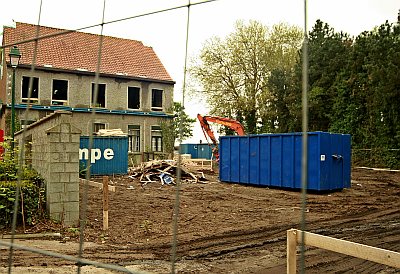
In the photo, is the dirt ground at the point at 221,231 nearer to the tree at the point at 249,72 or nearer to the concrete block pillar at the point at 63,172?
the concrete block pillar at the point at 63,172

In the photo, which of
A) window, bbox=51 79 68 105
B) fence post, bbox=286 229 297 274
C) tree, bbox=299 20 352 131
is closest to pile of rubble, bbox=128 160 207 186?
tree, bbox=299 20 352 131

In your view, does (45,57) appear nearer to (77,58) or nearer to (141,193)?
(77,58)

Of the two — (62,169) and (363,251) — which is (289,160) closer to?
(62,169)

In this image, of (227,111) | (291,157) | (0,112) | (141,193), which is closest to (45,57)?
(227,111)

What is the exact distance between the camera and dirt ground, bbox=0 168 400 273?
453 centimetres

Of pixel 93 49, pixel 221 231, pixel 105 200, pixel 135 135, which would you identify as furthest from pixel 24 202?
pixel 135 135

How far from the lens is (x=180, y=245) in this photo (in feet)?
18.1

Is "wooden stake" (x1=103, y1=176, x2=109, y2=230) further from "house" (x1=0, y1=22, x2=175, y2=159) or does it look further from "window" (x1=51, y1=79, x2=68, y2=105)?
"window" (x1=51, y1=79, x2=68, y2=105)

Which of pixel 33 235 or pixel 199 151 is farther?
pixel 199 151

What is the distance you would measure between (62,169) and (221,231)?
2434 mm

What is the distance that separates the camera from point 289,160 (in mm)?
12109

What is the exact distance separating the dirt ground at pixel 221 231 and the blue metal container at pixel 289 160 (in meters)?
0.49

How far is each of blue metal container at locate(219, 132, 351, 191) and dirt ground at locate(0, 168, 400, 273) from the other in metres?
0.49

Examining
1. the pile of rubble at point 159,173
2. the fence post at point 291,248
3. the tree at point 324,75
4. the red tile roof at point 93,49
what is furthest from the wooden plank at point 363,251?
the tree at point 324,75
